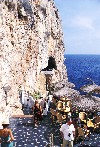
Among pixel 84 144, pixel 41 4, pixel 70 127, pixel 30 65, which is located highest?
pixel 41 4

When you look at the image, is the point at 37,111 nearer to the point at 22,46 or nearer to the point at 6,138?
the point at 6,138

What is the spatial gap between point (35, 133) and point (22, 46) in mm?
11931

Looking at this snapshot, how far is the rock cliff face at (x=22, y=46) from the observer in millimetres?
21122

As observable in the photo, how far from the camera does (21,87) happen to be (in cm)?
2628

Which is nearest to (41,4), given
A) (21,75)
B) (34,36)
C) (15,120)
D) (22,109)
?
(34,36)

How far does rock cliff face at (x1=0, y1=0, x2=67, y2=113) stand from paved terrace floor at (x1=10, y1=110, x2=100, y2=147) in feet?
5.52

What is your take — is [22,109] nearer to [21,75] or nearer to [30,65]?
[21,75]

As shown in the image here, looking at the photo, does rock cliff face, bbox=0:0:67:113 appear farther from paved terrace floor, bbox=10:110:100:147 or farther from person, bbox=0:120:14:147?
person, bbox=0:120:14:147

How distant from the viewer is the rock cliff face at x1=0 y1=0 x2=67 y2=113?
21.1 meters

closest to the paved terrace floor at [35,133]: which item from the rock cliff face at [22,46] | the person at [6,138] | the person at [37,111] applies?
the person at [37,111]

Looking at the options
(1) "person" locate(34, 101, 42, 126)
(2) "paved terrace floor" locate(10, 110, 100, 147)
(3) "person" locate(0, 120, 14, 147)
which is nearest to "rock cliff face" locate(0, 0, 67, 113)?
(2) "paved terrace floor" locate(10, 110, 100, 147)

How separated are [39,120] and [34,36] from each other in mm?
15174

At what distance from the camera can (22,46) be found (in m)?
28.0

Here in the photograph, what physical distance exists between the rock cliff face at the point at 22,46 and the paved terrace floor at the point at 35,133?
1.68 m
